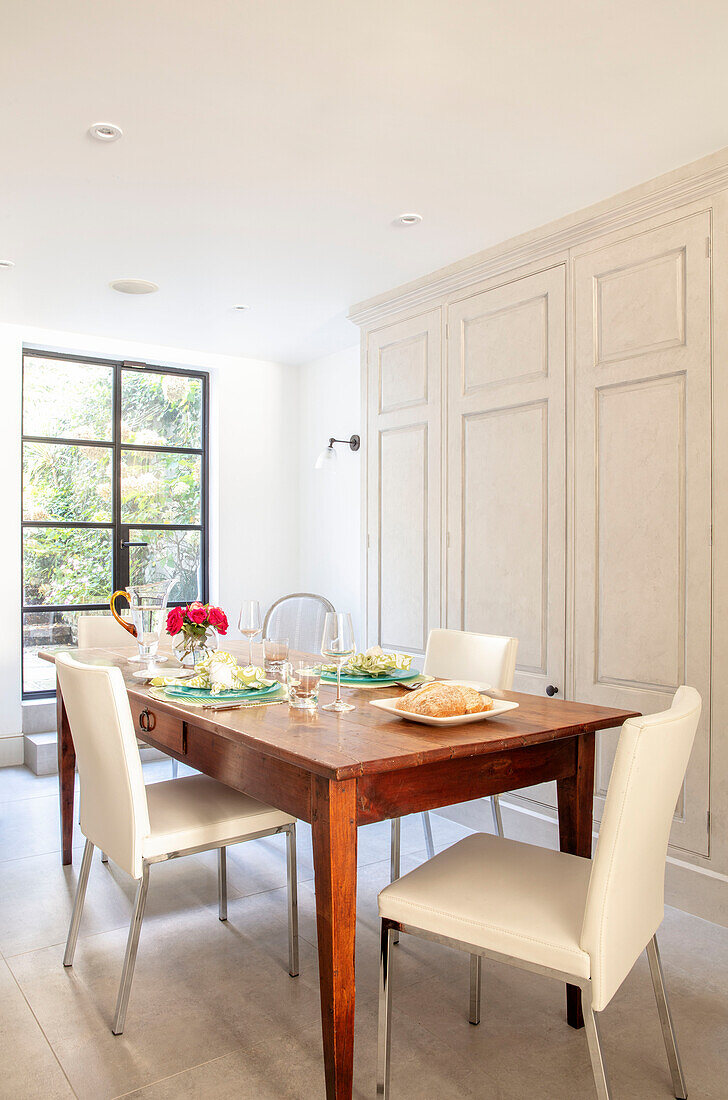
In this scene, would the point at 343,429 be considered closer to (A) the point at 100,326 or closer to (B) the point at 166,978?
(A) the point at 100,326

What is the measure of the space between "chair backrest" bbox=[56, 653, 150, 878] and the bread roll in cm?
63

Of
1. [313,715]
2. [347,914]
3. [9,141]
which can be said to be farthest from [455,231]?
[347,914]

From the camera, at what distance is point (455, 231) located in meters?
3.15

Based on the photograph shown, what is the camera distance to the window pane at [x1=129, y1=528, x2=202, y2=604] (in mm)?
5023

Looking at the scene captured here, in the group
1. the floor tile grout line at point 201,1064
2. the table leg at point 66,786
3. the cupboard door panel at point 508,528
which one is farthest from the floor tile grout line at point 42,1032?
the cupboard door panel at point 508,528

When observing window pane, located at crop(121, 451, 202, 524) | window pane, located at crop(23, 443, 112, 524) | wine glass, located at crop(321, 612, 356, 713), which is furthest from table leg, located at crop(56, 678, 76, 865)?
window pane, located at crop(121, 451, 202, 524)

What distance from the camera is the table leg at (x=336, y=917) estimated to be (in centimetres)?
147

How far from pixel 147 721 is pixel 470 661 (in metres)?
1.04

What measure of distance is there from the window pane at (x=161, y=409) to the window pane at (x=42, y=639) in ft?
3.85

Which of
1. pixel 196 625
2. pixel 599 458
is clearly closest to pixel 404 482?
pixel 599 458

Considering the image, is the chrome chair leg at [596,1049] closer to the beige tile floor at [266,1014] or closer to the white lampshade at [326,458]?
the beige tile floor at [266,1014]

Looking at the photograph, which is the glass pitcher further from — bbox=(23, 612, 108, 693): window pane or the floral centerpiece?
bbox=(23, 612, 108, 693): window pane

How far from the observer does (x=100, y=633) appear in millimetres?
3439

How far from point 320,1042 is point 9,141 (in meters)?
2.67
